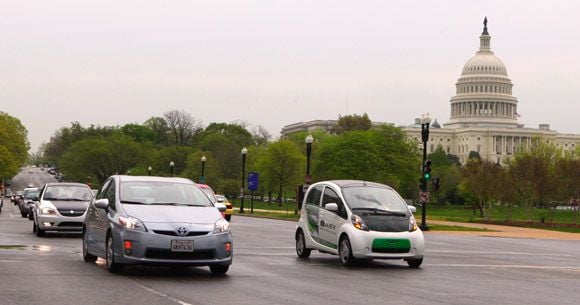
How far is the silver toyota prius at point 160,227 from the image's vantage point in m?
14.4

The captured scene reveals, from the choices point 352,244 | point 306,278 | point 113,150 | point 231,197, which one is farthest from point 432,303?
point 113,150

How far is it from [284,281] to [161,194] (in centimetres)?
264

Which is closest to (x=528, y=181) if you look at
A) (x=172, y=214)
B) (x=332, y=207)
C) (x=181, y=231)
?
(x=332, y=207)

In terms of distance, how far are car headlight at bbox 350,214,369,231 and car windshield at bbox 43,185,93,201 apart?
1071 centimetres

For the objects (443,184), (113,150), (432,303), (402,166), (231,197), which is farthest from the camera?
(113,150)

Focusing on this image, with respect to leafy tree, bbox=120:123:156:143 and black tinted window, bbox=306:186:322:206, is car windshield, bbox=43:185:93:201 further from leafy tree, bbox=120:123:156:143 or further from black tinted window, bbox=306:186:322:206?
leafy tree, bbox=120:123:156:143

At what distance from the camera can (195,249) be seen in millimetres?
14492

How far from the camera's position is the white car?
18188mm

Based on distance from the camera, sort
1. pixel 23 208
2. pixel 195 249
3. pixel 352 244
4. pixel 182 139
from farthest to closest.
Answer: pixel 182 139 < pixel 23 208 < pixel 352 244 < pixel 195 249

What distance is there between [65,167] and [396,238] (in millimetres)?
128298

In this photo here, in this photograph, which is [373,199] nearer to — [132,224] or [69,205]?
[132,224]

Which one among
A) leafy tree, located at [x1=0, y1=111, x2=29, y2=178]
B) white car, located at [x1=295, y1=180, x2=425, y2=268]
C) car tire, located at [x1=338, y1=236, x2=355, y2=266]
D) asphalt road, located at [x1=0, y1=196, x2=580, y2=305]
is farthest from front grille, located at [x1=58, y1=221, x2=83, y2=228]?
leafy tree, located at [x1=0, y1=111, x2=29, y2=178]

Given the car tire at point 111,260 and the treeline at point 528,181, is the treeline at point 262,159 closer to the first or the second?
the treeline at point 528,181

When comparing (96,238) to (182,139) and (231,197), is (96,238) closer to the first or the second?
(231,197)
